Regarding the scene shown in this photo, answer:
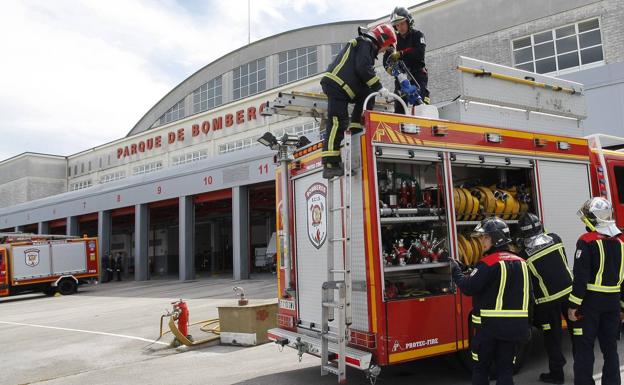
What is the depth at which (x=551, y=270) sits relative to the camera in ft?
17.1

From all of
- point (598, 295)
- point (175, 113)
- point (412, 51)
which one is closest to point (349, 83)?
point (412, 51)

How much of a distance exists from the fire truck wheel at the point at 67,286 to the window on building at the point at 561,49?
20.7 metres

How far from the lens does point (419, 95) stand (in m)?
6.99

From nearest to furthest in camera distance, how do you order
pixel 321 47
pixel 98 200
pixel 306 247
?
pixel 306 247, pixel 98 200, pixel 321 47

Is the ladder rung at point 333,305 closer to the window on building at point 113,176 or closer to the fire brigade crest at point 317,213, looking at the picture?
the fire brigade crest at point 317,213

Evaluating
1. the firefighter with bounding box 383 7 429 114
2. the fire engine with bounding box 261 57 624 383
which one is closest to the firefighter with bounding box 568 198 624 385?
the fire engine with bounding box 261 57 624 383

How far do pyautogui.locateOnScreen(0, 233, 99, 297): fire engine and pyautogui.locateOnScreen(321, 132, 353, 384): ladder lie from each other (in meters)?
20.7

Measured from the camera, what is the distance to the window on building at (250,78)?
42.6 meters

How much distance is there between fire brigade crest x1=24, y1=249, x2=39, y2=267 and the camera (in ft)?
71.2

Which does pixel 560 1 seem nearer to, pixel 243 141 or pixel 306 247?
pixel 306 247

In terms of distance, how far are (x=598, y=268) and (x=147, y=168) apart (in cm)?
3841

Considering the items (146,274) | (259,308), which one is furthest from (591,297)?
(146,274)

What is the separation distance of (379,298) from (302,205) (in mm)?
1710

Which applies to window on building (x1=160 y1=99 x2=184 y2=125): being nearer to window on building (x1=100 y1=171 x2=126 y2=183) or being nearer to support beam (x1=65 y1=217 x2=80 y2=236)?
window on building (x1=100 y1=171 x2=126 y2=183)
